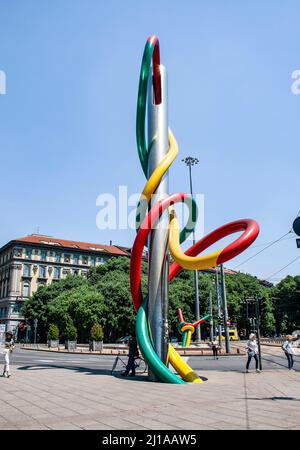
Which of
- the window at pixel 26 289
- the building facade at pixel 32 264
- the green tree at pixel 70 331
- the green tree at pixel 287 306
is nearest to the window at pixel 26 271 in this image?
the building facade at pixel 32 264

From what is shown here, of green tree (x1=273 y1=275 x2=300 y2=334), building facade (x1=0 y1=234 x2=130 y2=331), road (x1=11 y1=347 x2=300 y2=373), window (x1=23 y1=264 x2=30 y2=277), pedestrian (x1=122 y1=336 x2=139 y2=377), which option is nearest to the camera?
pedestrian (x1=122 y1=336 x2=139 y2=377)

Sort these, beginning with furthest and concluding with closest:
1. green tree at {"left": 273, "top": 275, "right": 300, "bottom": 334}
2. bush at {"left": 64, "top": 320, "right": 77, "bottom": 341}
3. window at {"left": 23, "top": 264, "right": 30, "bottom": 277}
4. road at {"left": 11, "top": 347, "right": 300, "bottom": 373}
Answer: window at {"left": 23, "top": 264, "right": 30, "bottom": 277}
green tree at {"left": 273, "top": 275, "right": 300, "bottom": 334}
bush at {"left": 64, "top": 320, "right": 77, "bottom": 341}
road at {"left": 11, "top": 347, "right": 300, "bottom": 373}

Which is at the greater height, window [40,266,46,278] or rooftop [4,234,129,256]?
rooftop [4,234,129,256]

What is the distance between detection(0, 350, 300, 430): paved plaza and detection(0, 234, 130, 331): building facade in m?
73.8

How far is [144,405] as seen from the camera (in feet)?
28.9

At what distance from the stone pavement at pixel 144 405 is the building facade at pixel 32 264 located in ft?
242

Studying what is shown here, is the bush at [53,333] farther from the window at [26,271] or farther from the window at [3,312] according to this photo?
the window at [3,312]

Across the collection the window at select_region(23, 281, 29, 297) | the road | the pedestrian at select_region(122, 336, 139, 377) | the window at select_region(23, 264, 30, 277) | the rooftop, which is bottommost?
the road

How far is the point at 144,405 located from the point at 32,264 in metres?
81.0

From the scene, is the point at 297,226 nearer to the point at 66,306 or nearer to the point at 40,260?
the point at 66,306

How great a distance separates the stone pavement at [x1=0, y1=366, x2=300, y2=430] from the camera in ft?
22.4

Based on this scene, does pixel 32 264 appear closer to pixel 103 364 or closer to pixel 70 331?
pixel 70 331

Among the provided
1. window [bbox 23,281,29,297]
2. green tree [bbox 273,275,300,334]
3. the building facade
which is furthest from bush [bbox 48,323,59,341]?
green tree [bbox 273,275,300,334]

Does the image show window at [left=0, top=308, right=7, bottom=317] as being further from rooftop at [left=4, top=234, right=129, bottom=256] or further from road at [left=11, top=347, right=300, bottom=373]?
road at [left=11, top=347, right=300, bottom=373]
